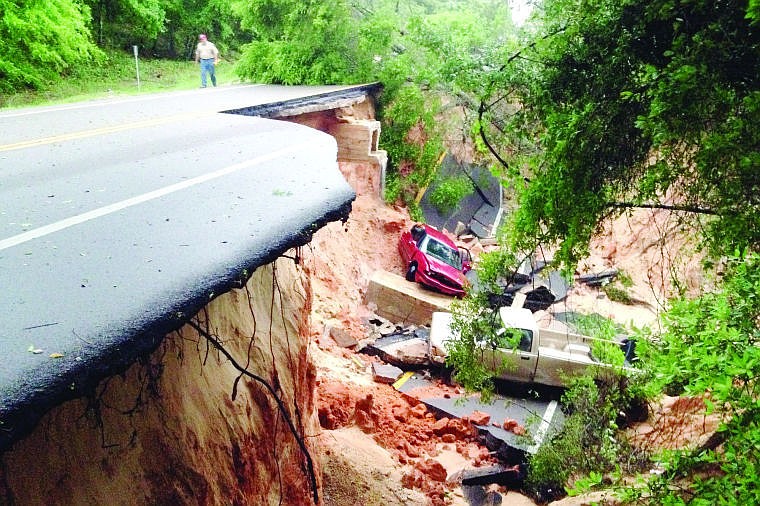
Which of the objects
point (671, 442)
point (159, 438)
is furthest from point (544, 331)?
point (159, 438)

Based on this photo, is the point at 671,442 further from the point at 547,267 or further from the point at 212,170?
the point at 212,170

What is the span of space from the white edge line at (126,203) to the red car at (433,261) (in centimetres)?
1100

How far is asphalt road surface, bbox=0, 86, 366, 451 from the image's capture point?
2.32 meters

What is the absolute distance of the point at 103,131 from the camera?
8141 mm

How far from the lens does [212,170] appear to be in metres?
5.67

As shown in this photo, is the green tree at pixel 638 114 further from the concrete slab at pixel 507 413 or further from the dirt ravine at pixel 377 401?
the concrete slab at pixel 507 413

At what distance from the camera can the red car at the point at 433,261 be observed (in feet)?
55.6

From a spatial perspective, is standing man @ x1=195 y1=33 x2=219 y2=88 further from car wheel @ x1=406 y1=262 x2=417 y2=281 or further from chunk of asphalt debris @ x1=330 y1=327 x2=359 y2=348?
chunk of asphalt debris @ x1=330 y1=327 x2=359 y2=348

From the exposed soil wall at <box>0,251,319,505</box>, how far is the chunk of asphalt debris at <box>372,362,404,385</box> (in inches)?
267

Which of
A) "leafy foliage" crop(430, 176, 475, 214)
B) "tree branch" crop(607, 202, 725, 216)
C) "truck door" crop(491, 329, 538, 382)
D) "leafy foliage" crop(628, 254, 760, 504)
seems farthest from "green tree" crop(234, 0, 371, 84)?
"leafy foliage" crop(628, 254, 760, 504)

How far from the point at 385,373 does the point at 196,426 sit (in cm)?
955

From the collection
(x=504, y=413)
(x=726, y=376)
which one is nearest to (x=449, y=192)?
(x=504, y=413)

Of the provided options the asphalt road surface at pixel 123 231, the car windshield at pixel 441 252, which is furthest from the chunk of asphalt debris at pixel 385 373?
the asphalt road surface at pixel 123 231

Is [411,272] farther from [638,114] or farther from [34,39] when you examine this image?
[34,39]
